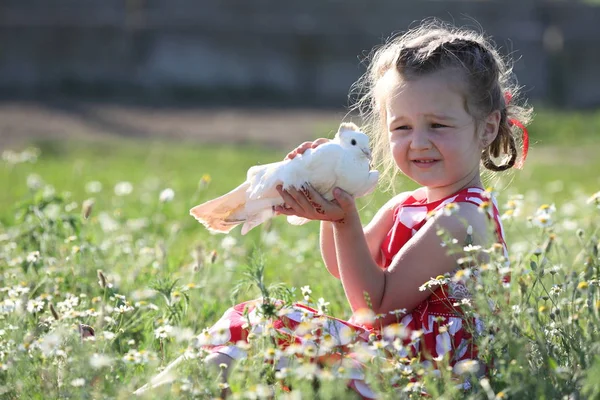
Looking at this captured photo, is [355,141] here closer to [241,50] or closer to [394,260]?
[394,260]

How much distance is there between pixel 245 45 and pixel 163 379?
1225 cm

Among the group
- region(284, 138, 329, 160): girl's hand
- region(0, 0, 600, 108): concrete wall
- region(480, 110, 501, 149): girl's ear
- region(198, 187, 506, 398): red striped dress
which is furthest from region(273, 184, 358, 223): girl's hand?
region(0, 0, 600, 108): concrete wall

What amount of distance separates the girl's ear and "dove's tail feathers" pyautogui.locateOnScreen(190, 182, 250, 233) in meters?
0.77

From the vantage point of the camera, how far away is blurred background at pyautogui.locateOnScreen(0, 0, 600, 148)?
1399 cm

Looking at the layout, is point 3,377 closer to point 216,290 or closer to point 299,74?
point 216,290

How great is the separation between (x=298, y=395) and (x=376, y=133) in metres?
1.55

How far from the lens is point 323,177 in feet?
9.08

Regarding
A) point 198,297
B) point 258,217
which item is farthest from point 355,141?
point 198,297

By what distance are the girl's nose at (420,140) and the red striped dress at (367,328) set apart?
0.19 meters

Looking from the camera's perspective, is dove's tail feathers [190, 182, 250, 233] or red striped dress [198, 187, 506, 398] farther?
dove's tail feathers [190, 182, 250, 233]

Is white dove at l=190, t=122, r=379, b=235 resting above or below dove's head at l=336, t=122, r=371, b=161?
below

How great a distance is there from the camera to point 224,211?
3.01m

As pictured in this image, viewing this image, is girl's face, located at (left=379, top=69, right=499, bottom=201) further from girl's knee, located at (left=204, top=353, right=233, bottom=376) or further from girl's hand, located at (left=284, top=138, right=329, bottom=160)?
girl's knee, located at (left=204, top=353, right=233, bottom=376)

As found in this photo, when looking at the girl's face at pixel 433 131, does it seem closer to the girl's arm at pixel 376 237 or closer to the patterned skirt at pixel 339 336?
the girl's arm at pixel 376 237
